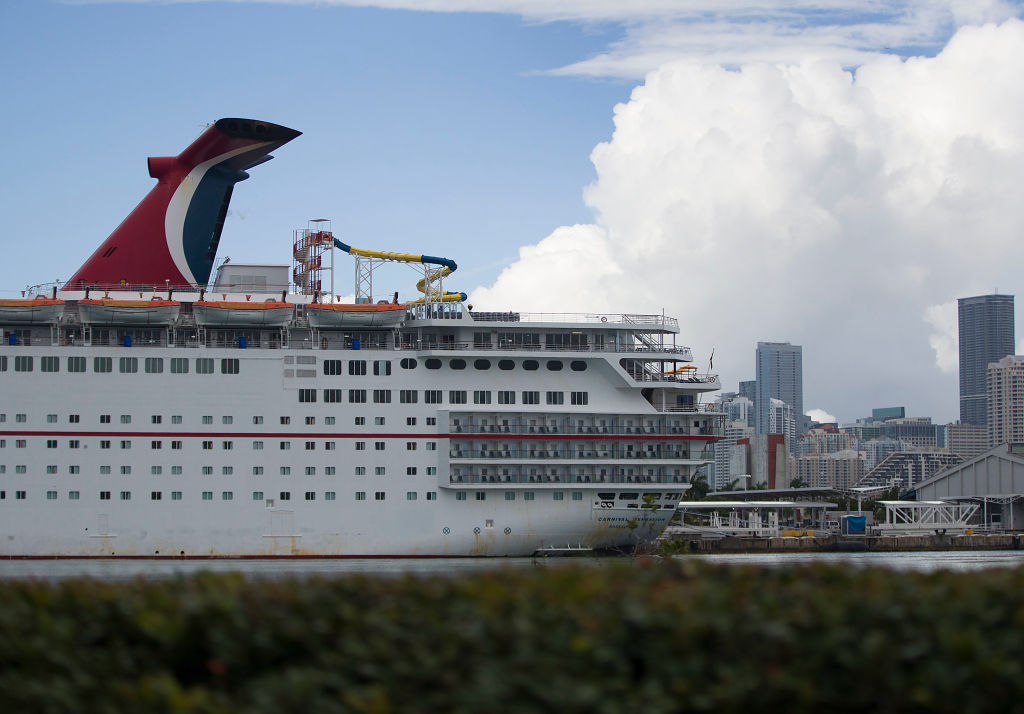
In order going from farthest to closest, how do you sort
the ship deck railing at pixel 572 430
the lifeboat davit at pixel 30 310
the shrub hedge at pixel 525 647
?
the ship deck railing at pixel 572 430 → the lifeboat davit at pixel 30 310 → the shrub hedge at pixel 525 647

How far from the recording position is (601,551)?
3988 cm

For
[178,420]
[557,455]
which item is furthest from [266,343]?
[557,455]

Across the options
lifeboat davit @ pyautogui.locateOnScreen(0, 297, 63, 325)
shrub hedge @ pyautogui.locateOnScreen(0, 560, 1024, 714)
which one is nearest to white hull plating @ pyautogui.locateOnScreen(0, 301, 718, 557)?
lifeboat davit @ pyautogui.locateOnScreen(0, 297, 63, 325)

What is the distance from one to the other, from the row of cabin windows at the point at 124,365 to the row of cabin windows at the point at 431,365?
3.33 meters

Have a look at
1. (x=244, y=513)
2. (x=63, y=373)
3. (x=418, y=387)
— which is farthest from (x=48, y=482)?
(x=418, y=387)

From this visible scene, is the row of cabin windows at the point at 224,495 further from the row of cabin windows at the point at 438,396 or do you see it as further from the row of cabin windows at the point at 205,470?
the row of cabin windows at the point at 438,396

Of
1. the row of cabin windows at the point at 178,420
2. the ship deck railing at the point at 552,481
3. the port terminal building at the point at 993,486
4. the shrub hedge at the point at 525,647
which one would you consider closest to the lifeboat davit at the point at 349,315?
the row of cabin windows at the point at 178,420

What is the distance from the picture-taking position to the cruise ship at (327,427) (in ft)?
124

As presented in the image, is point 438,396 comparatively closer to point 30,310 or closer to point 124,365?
point 124,365

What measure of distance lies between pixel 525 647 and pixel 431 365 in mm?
30340

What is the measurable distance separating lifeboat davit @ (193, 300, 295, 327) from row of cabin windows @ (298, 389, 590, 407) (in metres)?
2.68

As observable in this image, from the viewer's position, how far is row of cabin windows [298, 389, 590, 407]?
38906 mm

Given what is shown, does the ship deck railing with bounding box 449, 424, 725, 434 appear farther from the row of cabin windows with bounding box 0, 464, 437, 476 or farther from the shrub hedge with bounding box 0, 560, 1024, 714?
the shrub hedge with bounding box 0, 560, 1024, 714

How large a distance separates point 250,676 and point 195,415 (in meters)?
29.5
